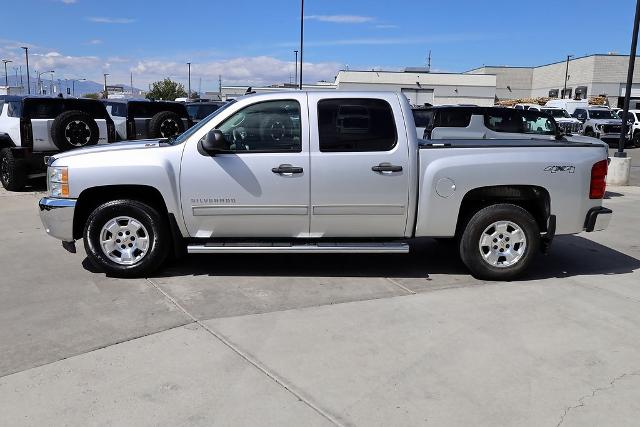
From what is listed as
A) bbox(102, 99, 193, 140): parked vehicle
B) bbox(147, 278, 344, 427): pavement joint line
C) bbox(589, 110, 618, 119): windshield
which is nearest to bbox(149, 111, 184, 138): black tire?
bbox(102, 99, 193, 140): parked vehicle

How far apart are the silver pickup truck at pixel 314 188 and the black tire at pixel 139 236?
1 centimetres

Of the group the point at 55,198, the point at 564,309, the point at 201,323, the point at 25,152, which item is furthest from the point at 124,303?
the point at 25,152

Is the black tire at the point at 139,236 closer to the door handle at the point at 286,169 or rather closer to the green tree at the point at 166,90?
the door handle at the point at 286,169

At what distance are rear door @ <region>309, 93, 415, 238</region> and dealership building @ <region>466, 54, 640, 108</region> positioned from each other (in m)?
65.2

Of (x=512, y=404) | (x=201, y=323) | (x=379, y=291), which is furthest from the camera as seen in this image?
(x=379, y=291)

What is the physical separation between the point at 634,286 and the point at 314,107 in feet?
12.0

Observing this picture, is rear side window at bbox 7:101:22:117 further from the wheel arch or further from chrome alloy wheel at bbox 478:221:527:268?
chrome alloy wheel at bbox 478:221:527:268

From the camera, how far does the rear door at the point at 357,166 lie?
5398 millimetres

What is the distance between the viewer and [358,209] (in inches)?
215

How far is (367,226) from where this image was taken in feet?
18.2

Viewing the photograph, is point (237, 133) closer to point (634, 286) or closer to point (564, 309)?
point (564, 309)

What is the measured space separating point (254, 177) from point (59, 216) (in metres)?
1.93

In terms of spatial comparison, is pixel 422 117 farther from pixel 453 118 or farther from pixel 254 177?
pixel 254 177

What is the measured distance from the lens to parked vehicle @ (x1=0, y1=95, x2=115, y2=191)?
1086cm
